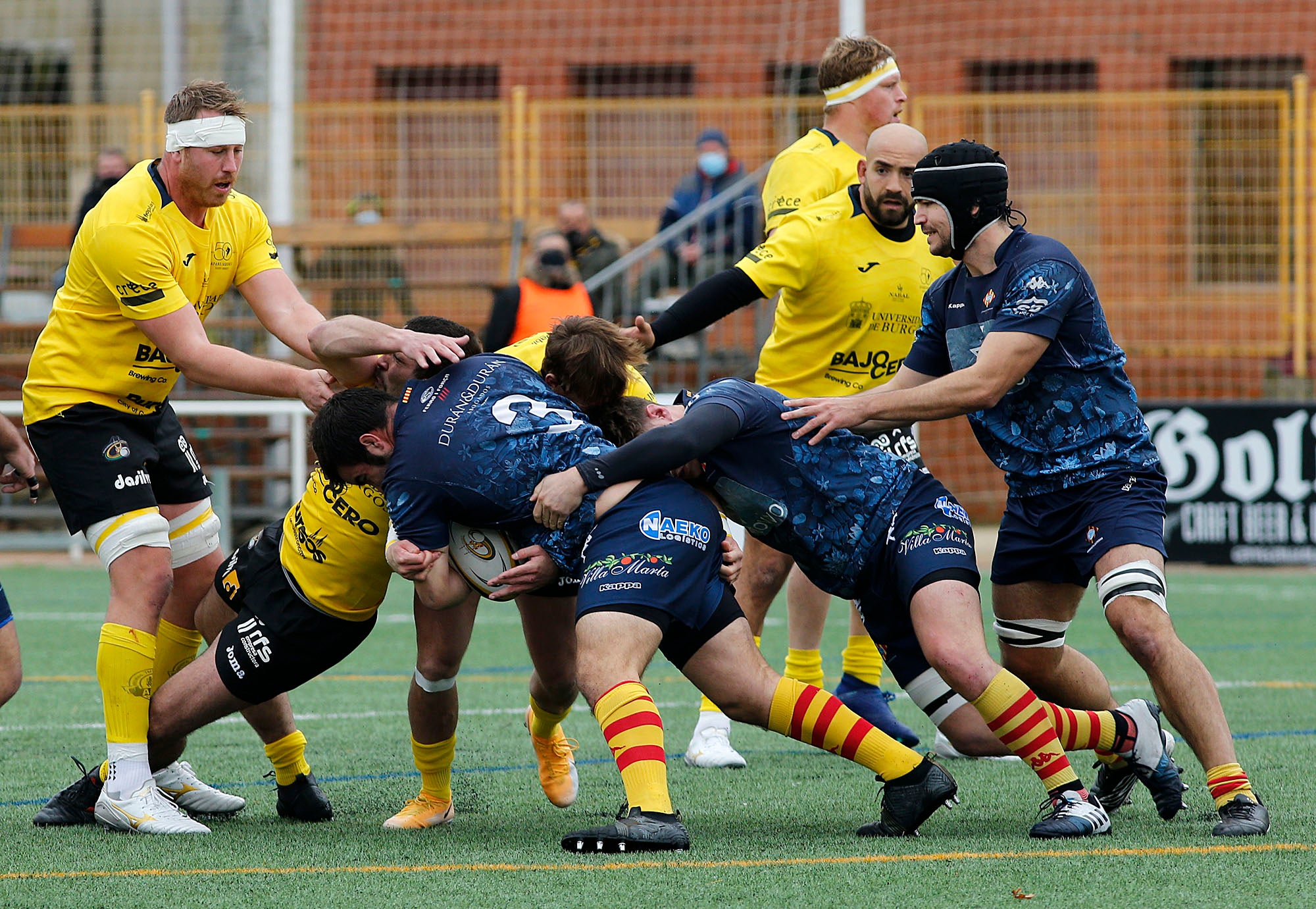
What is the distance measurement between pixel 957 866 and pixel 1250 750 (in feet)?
6.85

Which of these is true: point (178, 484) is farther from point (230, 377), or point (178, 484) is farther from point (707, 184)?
point (707, 184)

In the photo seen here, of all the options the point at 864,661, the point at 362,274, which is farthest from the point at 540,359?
the point at 362,274

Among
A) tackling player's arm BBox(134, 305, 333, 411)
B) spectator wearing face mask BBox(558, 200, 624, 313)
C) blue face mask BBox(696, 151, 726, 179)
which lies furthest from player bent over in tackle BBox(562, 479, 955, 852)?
blue face mask BBox(696, 151, 726, 179)

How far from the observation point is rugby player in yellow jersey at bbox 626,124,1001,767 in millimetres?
5574

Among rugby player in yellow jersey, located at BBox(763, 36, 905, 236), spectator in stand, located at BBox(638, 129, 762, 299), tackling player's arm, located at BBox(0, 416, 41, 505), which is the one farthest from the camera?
spectator in stand, located at BBox(638, 129, 762, 299)

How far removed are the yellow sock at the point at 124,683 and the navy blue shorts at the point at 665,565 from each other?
1288 mm

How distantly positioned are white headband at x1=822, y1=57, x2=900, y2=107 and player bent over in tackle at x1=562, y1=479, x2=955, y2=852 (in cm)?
243

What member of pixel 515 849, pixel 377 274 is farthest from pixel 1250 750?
pixel 377 274

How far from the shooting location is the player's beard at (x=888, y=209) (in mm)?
5633

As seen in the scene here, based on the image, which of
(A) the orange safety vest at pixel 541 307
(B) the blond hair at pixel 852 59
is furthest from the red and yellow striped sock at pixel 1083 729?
(A) the orange safety vest at pixel 541 307

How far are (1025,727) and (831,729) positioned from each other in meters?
0.50

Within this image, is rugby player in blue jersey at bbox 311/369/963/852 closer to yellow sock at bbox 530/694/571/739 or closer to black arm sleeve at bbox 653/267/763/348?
yellow sock at bbox 530/694/571/739

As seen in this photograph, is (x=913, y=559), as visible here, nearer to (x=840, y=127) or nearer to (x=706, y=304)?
(x=706, y=304)

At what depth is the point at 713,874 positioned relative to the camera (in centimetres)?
381
